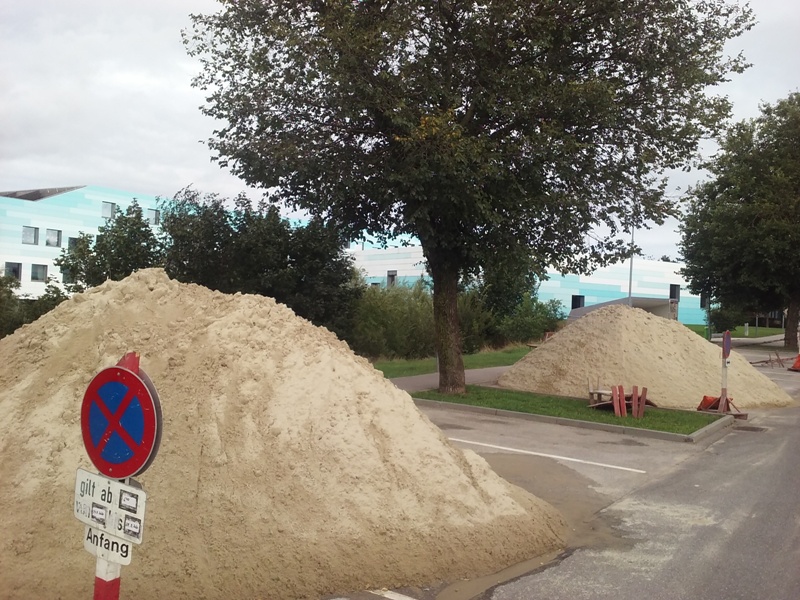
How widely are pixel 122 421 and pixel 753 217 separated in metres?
37.1

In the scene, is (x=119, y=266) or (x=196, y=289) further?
(x=119, y=266)

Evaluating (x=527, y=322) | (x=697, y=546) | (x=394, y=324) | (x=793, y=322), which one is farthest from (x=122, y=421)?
(x=793, y=322)

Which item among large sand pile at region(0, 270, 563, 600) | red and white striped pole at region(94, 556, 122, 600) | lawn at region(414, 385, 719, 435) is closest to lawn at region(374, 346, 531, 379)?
lawn at region(414, 385, 719, 435)

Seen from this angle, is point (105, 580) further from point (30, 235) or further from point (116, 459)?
point (30, 235)

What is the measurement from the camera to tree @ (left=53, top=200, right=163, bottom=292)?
60.8 ft

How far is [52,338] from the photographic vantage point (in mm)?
6746

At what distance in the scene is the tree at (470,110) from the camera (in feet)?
44.2

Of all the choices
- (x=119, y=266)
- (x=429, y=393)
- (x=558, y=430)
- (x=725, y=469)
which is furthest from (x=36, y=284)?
(x=725, y=469)

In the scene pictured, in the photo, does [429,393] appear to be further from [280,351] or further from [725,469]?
[280,351]

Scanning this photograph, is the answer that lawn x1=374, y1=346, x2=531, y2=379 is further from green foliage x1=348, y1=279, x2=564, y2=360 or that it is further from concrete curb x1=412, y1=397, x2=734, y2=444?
concrete curb x1=412, y1=397, x2=734, y2=444

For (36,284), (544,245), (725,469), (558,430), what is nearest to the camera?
(725,469)

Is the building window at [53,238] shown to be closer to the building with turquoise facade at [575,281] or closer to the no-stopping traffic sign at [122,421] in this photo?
the building with turquoise facade at [575,281]

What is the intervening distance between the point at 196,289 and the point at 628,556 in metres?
5.10

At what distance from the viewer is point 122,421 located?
10.5 feet
